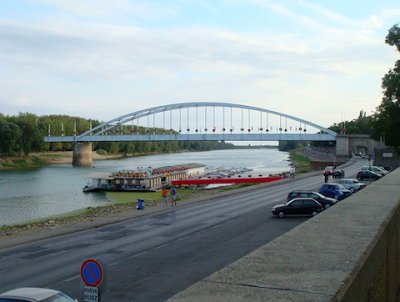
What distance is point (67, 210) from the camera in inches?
1531

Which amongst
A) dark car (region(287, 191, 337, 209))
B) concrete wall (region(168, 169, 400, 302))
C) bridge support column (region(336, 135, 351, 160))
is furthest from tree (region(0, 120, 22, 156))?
concrete wall (region(168, 169, 400, 302))

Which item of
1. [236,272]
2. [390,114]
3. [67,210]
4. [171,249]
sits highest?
[390,114]

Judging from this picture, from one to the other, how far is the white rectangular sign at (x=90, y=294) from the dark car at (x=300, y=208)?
18287 mm

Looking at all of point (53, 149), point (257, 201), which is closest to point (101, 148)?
point (53, 149)

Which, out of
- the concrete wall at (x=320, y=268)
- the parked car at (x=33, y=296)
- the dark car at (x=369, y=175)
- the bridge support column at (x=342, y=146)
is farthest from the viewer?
the bridge support column at (x=342, y=146)

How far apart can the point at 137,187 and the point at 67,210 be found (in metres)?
17.2

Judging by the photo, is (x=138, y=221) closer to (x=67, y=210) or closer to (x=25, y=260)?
(x=25, y=260)

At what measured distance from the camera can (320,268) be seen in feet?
15.2

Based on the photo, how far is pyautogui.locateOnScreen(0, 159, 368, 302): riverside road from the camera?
37.1ft

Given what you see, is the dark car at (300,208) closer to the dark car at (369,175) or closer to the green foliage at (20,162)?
the dark car at (369,175)

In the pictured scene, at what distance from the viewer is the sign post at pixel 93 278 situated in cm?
566

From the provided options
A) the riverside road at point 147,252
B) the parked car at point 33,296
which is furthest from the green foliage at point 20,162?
the parked car at point 33,296

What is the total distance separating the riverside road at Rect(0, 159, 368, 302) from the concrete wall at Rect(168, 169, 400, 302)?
17.7 ft

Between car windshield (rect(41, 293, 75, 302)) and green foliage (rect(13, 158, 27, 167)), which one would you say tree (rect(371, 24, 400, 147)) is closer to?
car windshield (rect(41, 293, 75, 302))
